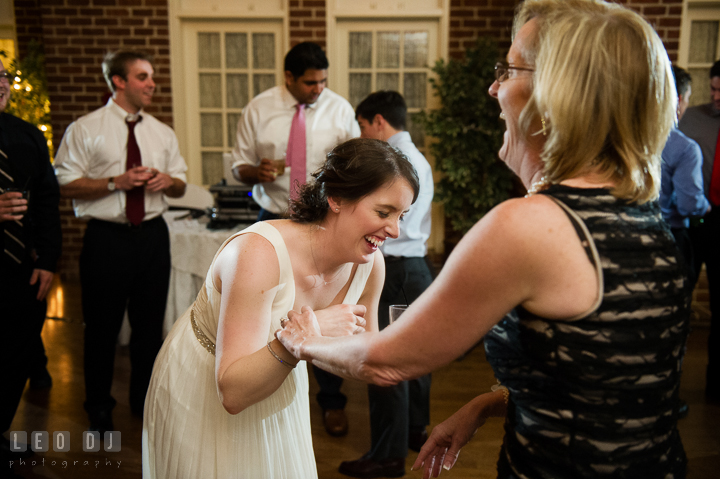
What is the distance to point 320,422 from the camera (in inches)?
123

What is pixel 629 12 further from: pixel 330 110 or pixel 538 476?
pixel 330 110

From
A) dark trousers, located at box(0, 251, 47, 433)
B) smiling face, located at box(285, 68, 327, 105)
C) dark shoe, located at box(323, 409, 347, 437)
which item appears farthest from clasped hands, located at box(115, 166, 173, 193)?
dark shoe, located at box(323, 409, 347, 437)

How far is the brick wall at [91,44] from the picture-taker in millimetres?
5566

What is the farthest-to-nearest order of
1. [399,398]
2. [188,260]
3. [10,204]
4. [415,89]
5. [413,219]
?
[415,89], [188,260], [413,219], [399,398], [10,204]

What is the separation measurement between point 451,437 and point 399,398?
131 centimetres

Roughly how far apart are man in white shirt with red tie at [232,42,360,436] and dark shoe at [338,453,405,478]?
493 mm

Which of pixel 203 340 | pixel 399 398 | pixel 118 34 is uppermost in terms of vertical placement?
pixel 118 34

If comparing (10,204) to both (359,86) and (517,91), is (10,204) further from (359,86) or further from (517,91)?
(359,86)

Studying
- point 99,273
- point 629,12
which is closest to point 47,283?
point 99,273

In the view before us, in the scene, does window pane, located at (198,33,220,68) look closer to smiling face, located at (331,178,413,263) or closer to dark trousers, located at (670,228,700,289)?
dark trousers, located at (670,228,700,289)

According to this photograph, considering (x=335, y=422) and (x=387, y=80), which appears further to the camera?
(x=387, y=80)

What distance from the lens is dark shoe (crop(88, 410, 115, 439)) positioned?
2.89 meters

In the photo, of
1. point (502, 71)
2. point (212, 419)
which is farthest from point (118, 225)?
point (502, 71)

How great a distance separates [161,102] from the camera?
18.8ft
